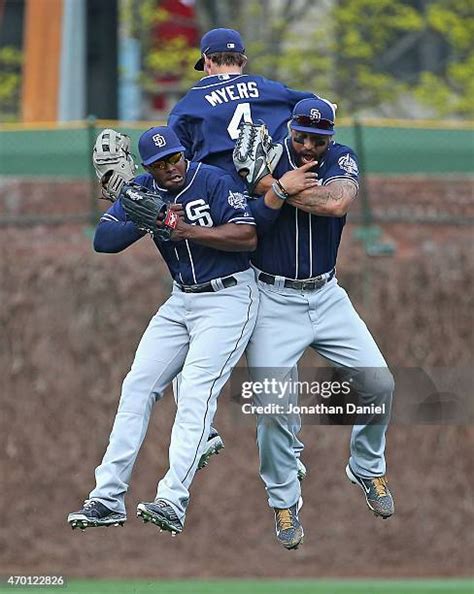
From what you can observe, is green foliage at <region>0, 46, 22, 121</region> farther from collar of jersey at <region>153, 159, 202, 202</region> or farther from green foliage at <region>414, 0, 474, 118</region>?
collar of jersey at <region>153, 159, 202, 202</region>

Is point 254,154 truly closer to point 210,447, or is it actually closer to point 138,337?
point 210,447

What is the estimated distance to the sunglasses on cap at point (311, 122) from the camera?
32.7 ft

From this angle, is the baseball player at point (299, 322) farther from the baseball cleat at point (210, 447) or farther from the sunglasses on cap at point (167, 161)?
the sunglasses on cap at point (167, 161)

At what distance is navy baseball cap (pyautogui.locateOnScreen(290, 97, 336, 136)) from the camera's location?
9.92 metres

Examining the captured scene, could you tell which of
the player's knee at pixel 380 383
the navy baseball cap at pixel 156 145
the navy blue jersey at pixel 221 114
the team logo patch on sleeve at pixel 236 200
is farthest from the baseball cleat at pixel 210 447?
the navy baseball cap at pixel 156 145

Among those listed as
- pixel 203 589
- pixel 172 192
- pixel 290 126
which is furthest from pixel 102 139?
pixel 203 589

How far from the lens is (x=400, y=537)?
69.4ft

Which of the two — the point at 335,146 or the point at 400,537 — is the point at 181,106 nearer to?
the point at 335,146

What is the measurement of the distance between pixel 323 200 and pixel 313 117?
1.74 ft

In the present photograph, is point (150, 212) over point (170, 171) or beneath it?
beneath

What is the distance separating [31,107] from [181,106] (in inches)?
443

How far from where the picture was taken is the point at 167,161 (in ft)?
32.6

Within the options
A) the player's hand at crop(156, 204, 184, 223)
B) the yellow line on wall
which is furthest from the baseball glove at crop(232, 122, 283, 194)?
the yellow line on wall

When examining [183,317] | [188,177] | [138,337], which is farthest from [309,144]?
[138,337]
